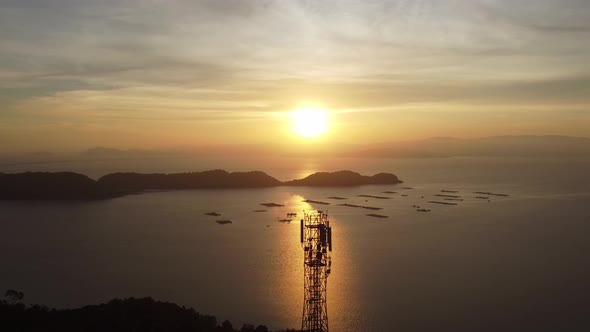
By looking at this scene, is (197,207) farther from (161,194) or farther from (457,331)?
(457,331)

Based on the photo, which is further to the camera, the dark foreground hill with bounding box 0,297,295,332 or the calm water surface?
the calm water surface

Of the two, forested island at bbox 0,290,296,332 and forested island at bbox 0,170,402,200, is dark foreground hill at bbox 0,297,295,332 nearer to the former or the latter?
forested island at bbox 0,290,296,332

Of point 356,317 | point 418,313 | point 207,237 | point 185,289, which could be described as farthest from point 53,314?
point 207,237

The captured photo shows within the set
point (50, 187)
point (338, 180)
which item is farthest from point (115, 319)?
point (338, 180)

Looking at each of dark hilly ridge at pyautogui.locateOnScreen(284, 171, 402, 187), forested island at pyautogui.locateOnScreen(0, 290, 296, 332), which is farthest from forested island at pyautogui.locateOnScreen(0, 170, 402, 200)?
forested island at pyautogui.locateOnScreen(0, 290, 296, 332)

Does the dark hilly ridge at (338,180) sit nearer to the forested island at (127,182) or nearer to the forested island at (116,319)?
the forested island at (127,182)

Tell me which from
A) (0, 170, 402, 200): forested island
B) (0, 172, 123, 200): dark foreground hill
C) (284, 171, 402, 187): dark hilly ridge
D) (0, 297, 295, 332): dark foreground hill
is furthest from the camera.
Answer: (284, 171, 402, 187): dark hilly ridge
